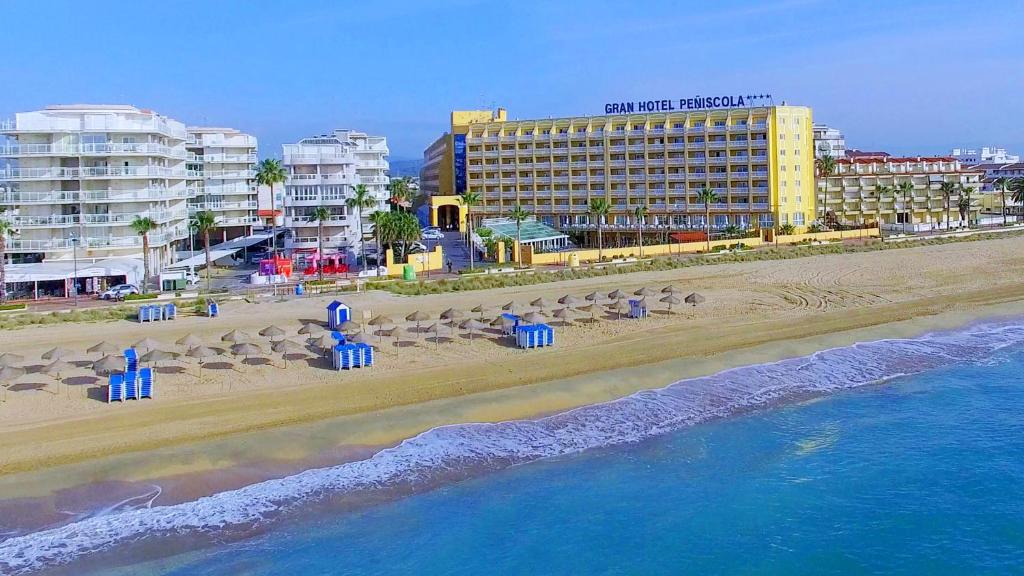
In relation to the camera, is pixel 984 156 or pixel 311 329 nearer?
pixel 311 329

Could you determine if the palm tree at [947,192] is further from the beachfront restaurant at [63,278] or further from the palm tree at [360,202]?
the beachfront restaurant at [63,278]

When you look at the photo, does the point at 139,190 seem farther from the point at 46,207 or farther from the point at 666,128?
the point at 666,128

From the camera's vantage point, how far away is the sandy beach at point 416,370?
88.6 feet

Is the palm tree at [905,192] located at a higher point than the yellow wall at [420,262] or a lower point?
higher

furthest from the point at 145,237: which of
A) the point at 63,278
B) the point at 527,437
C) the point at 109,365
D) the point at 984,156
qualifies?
the point at 984,156

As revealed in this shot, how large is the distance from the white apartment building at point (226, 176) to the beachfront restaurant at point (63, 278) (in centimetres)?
3277

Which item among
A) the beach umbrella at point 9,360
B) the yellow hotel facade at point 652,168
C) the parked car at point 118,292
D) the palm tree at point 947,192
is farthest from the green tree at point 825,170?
the beach umbrella at point 9,360

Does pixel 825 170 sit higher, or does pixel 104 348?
pixel 825 170

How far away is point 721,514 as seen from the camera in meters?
22.8

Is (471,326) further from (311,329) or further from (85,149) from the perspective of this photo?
(85,149)

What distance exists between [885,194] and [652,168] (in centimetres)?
2834

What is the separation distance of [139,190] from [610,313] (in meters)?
38.9

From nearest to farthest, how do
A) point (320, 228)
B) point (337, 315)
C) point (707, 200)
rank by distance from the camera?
point (337, 315), point (320, 228), point (707, 200)

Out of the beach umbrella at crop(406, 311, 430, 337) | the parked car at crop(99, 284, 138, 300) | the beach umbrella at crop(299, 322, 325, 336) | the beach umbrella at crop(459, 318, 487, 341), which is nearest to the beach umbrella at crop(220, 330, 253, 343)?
the beach umbrella at crop(299, 322, 325, 336)
